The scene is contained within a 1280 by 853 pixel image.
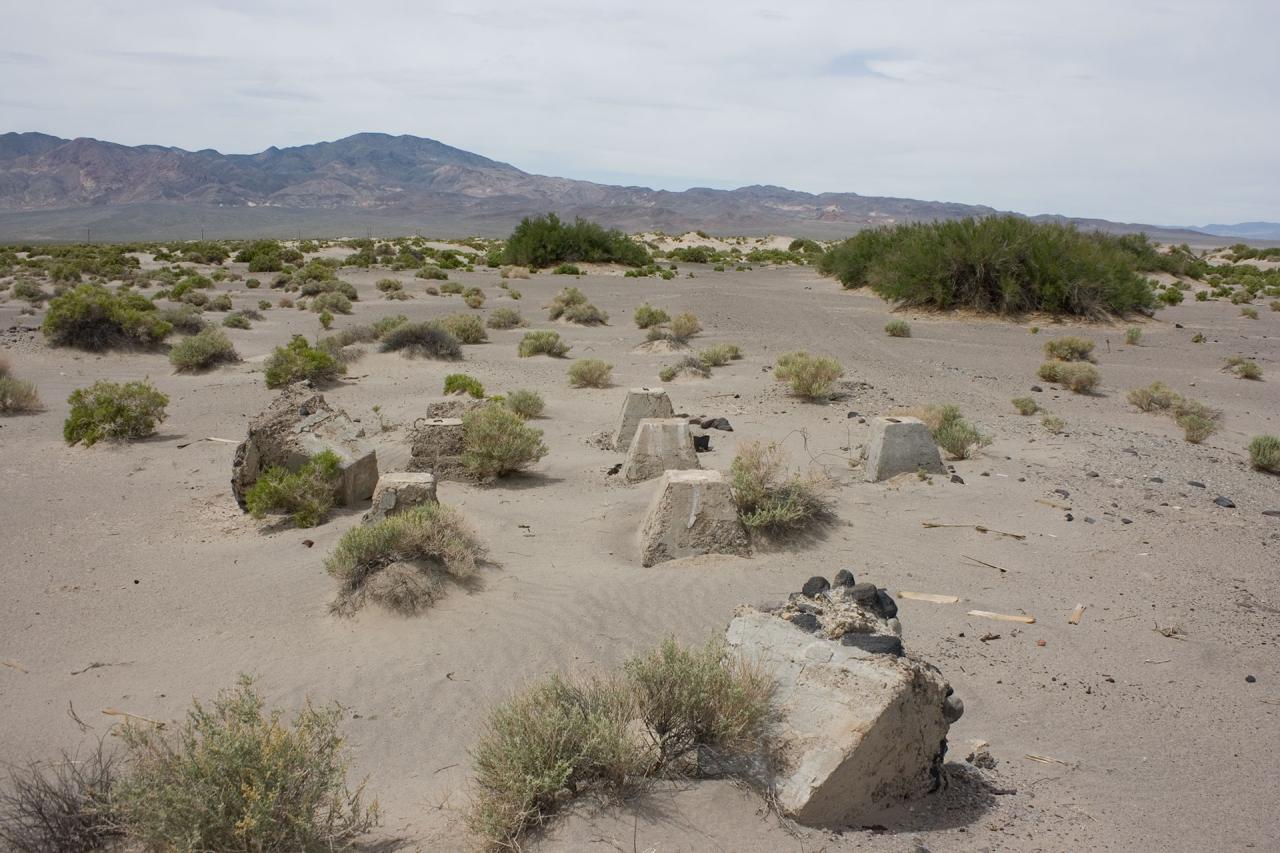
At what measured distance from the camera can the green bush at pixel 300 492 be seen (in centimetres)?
873

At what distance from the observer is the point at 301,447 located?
9.15m

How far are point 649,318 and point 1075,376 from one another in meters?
10.7

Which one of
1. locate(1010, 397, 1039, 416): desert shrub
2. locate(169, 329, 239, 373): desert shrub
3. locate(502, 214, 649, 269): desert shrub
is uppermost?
locate(502, 214, 649, 269): desert shrub

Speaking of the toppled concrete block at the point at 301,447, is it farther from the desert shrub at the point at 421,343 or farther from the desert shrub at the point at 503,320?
the desert shrub at the point at 503,320

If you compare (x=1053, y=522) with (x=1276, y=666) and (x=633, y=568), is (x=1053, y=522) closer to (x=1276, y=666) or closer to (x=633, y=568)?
(x=1276, y=666)

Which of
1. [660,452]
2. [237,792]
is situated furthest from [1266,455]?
[237,792]

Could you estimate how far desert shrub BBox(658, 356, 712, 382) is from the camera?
16422 mm

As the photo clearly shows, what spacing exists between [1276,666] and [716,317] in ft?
65.1

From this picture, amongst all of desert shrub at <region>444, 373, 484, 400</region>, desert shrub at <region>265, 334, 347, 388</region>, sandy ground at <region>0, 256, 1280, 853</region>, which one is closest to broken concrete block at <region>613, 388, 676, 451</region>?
sandy ground at <region>0, 256, 1280, 853</region>

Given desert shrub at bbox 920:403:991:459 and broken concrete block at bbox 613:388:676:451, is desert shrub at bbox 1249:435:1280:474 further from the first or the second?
broken concrete block at bbox 613:388:676:451

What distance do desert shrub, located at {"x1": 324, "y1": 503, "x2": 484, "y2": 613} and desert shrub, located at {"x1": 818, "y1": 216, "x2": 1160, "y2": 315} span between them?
22.5 metres

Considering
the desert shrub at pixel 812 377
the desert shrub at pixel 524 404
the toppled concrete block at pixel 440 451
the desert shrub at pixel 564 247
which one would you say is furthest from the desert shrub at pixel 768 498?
the desert shrub at pixel 564 247

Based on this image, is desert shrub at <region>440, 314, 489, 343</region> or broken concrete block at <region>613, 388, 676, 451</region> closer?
broken concrete block at <region>613, 388, 676, 451</region>

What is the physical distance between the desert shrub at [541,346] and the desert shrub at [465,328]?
7.13 feet
